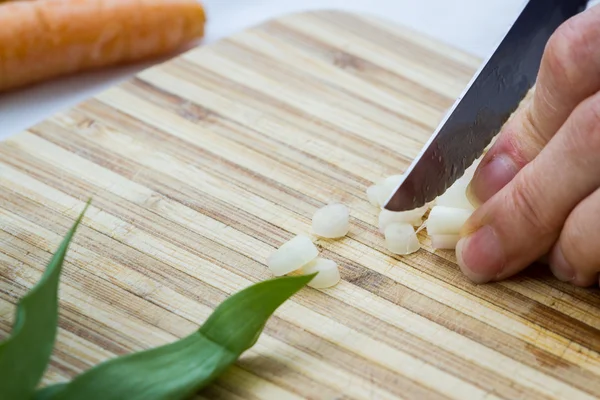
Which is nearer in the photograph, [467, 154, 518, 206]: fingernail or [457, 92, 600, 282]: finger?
[457, 92, 600, 282]: finger

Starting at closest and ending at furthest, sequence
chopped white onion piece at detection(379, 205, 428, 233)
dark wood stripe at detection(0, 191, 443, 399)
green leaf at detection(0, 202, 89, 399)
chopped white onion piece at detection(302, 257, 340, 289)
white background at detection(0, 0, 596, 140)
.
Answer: green leaf at detection(0, 202, 89, 399) < dark wood stripe at detection(0, 191, 443, 399) < chopped white onion piece at detection(302, 257, 340, 289) < chopped white onion piece at detection(379, 205, 428, 233) < white background at detection(0, 0, 596, 140)

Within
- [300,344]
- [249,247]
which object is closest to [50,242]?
[249,247]

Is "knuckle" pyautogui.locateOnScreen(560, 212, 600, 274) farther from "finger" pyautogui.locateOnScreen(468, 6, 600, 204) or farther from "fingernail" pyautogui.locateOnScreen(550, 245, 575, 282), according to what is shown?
"finger" pyautogui.locateOnScreen(468, 6, 600, 204)

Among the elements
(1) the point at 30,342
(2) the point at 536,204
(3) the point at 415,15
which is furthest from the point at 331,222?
(3) the point at 415,15

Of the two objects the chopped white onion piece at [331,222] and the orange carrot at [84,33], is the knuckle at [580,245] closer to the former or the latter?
the chopped white onion piece at [331,222]

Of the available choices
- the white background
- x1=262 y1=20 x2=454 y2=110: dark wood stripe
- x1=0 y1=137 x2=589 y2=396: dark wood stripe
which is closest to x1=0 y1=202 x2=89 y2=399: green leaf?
x1=0 y1=137 x2=589 y2=396: dark wood stripe

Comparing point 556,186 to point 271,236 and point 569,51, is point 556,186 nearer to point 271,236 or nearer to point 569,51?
point 569,51

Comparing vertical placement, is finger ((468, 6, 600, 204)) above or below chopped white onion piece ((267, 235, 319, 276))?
above
